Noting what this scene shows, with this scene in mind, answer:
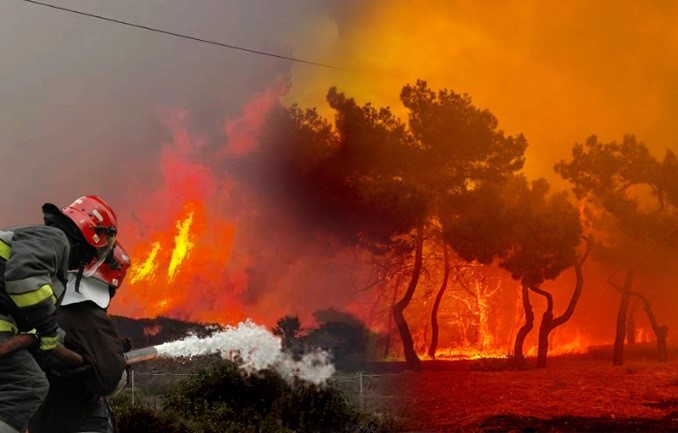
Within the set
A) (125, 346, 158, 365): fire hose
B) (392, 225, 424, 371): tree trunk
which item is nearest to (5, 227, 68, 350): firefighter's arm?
(125, 346, 158, 365): fire hose

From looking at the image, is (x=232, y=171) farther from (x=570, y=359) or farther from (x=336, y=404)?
(x=570, y=359)

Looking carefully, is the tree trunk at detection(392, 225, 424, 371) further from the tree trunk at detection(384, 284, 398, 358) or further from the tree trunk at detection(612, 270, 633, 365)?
the tree trunk at detection(612, 270, 633, 365)

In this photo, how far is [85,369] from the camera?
4.16 metres

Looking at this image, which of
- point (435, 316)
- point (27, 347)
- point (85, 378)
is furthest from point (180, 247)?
point (27, 347)

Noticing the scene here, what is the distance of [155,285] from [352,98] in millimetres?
5757

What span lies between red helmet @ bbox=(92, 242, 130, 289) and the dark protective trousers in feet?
→ 1.91

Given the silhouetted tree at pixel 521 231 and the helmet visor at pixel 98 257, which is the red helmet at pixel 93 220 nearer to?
the helmet visor at pixel 98 257

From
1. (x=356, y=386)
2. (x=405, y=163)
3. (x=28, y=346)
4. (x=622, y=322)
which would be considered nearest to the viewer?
(x=28, y=346)

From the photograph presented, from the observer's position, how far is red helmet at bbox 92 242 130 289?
14.5 ft

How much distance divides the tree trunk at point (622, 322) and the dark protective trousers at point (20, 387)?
45.6ft

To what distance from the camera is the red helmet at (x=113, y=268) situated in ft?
14.5

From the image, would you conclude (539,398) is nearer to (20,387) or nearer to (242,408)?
(242,408)

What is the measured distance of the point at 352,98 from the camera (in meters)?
16.3

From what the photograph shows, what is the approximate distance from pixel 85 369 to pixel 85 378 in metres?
0.10
